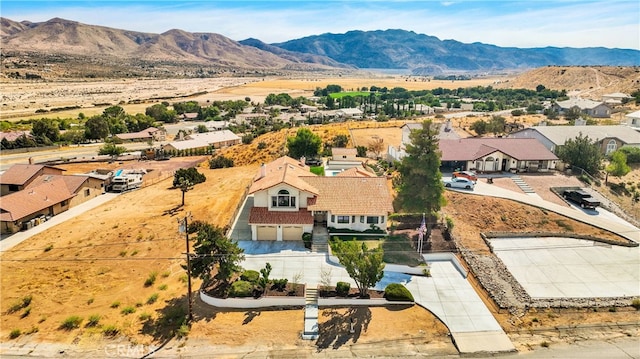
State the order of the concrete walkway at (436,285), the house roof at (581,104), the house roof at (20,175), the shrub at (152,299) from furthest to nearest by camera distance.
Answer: the house roof at (581,104)
the house roof at (20,175)
the shrub at (152,299)
the concrete walkway at (436,285)

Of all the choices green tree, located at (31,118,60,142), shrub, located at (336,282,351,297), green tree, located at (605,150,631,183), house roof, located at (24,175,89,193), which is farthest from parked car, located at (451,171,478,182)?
green tree, located at (31,118,60,142)

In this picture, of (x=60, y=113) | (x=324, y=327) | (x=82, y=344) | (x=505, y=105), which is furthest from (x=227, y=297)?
(x=60, y=113)

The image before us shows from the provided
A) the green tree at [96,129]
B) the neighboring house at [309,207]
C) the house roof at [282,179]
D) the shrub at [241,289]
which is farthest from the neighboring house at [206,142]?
the shrub at [241,289]

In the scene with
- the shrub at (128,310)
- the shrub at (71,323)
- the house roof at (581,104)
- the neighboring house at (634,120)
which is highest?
the house roof at (581,104)

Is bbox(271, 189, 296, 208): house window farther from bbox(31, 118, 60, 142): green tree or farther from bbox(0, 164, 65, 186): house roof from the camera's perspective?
bbox(31, 118, 60, 142): green tree

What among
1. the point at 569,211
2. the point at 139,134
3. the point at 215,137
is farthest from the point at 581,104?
the point at 139,134

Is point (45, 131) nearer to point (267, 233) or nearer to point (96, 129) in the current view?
point (96, 129)

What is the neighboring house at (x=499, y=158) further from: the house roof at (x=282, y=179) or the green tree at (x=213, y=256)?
the green tree at (x=213, y=256)
